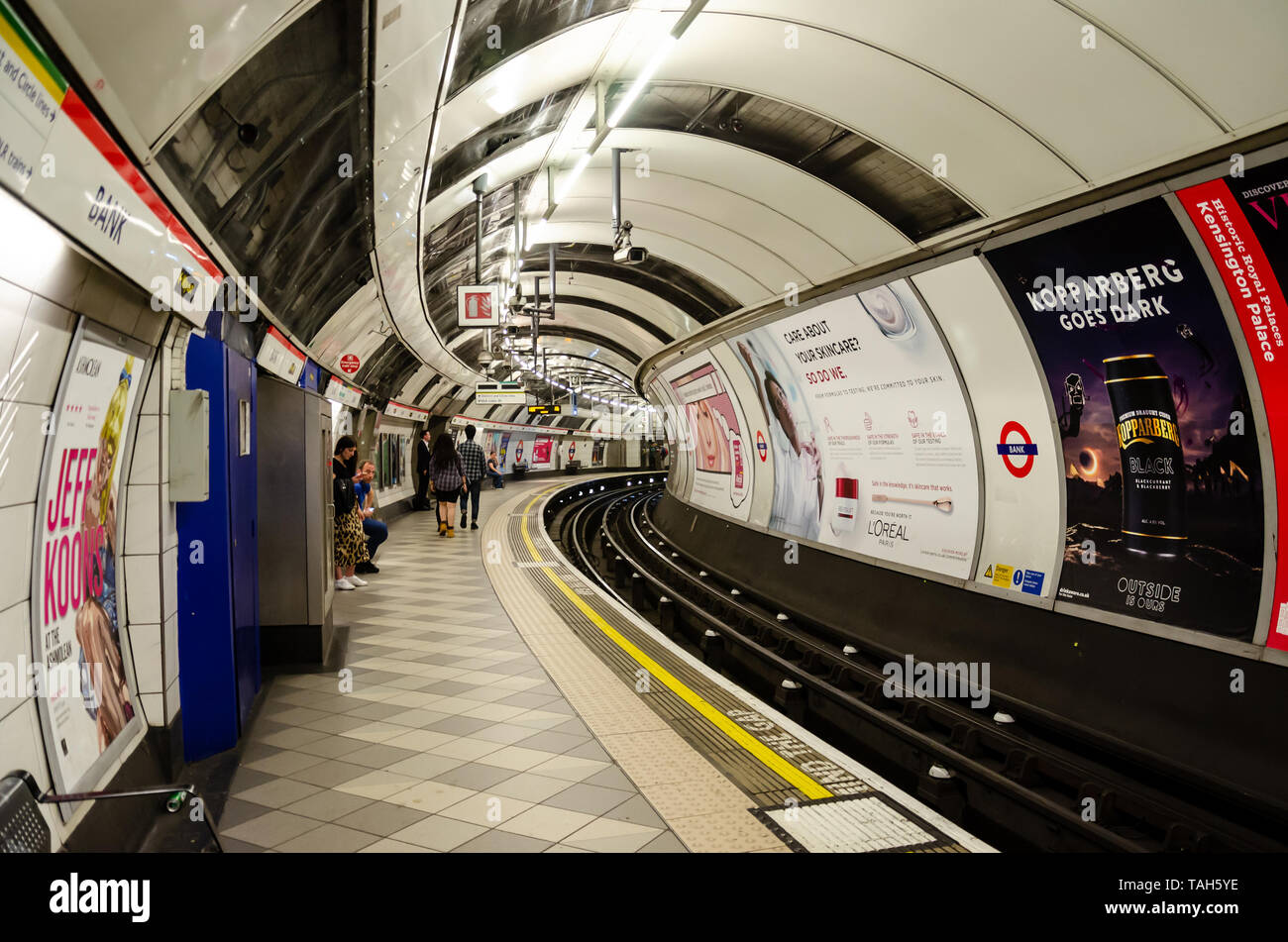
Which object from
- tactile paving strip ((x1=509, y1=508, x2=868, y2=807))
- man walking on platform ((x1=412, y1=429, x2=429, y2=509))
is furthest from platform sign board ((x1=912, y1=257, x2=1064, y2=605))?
man walking on platform ((x1=412, y1=429, x2=429, y2=509))

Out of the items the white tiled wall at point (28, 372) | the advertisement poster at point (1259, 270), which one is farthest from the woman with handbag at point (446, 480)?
the advertisement poster at point (1259, 270)

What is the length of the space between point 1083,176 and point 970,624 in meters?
3.53

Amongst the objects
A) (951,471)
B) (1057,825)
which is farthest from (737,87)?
(1057,825)

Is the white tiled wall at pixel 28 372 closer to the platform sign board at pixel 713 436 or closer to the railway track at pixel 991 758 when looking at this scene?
the railway track at pixel 991 758

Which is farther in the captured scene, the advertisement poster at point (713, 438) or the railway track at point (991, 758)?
the advertisement poster at point (713, 438)

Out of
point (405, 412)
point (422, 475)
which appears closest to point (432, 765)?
point (405, 412)

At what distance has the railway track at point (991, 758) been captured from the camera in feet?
13.9

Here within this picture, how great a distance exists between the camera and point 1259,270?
431 centimetres

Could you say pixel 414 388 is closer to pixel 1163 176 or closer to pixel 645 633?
pixel 645 633

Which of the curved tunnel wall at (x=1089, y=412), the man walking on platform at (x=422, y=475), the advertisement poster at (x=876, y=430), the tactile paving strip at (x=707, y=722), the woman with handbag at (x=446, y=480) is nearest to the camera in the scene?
the tactile paving strip at (x=707, y=722)

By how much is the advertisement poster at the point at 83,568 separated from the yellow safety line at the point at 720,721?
2.89 meters

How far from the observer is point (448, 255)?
10.3 meters

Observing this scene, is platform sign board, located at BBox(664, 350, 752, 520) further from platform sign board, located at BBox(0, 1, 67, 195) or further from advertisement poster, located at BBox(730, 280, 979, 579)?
platform sign board, located at BBox(0, 1, 67, 195)
